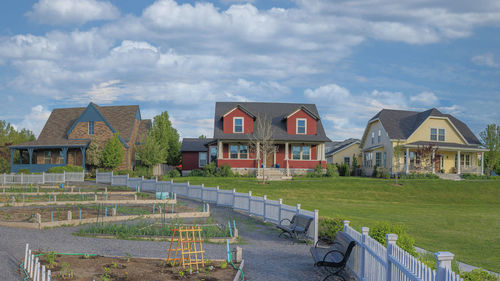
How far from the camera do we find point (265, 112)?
46219 millimetres

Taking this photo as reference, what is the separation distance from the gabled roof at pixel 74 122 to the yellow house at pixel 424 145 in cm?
2709

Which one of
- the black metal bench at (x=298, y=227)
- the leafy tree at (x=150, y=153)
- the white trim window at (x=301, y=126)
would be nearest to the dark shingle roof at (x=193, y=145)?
the leafy tree at (x=150, y=153)

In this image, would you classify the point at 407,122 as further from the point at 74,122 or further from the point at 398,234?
the point at 398,234

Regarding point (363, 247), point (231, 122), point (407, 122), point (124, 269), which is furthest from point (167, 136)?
point (363, 247)

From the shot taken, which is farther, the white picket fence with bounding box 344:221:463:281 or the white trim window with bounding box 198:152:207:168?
the white trim window with bounding box 198:152:207:168

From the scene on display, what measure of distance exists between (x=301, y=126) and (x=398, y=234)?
33.7 m

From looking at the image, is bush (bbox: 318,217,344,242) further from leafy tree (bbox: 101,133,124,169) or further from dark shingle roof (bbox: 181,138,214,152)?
dark shingle roof (bbox: 181,138,214,152)

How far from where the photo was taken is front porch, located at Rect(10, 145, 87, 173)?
45.6 metres

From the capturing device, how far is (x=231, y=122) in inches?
1687

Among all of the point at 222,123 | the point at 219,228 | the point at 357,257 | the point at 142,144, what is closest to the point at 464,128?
the point at 222,123

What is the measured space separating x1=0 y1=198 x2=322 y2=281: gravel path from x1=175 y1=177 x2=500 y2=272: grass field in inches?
152

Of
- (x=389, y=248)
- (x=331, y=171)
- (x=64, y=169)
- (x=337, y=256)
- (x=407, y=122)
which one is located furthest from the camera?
(x=407, y=122)

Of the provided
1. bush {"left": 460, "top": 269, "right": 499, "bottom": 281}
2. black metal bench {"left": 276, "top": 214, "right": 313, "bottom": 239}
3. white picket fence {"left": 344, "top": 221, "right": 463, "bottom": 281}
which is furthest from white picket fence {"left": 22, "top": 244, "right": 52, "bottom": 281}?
black metal bench {"left": 276, "top": 214, "right": 313, "bottom": 239}

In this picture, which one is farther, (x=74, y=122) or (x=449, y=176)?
(x=74, y=122)
